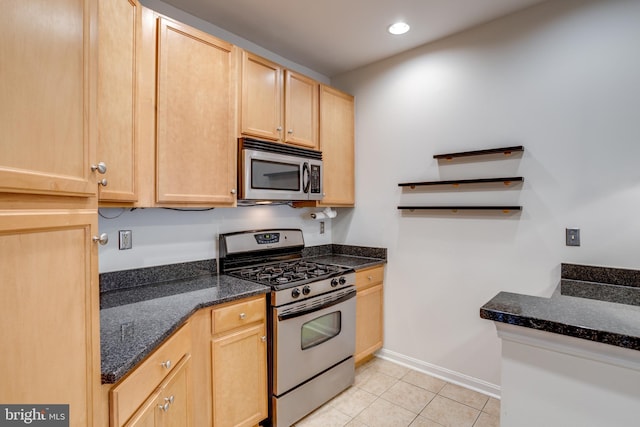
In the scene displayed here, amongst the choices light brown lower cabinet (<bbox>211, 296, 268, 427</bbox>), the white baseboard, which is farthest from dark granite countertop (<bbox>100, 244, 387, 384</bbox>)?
the white baseboard

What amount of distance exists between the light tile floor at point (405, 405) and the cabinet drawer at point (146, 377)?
1.16 metres

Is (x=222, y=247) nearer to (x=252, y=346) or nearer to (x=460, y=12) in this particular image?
(x=252, y=346)

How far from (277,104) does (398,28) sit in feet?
3.57

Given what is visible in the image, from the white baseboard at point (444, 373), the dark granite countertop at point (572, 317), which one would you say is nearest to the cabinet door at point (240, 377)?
the dark granite countertop at point (572, 317)

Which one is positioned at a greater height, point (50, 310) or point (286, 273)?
point (50, 310)

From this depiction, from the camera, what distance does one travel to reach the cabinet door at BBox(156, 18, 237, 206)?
184 cm

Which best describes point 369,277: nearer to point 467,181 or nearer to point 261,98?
point 467,181

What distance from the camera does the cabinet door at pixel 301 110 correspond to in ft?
8.36

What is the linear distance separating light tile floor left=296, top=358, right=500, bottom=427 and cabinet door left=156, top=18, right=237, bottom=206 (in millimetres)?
1656

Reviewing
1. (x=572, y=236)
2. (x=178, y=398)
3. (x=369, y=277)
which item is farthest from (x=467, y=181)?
(x=178, y=398)

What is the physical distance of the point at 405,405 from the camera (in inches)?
92.0

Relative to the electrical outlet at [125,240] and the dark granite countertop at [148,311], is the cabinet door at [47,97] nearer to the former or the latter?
the dark granite countertop at [148,311]

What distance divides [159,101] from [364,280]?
6.60 feet

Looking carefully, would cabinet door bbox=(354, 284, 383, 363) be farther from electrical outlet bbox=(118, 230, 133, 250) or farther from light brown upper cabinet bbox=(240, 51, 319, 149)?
electrical outlet bbox=(118, 230, 133, 250)
